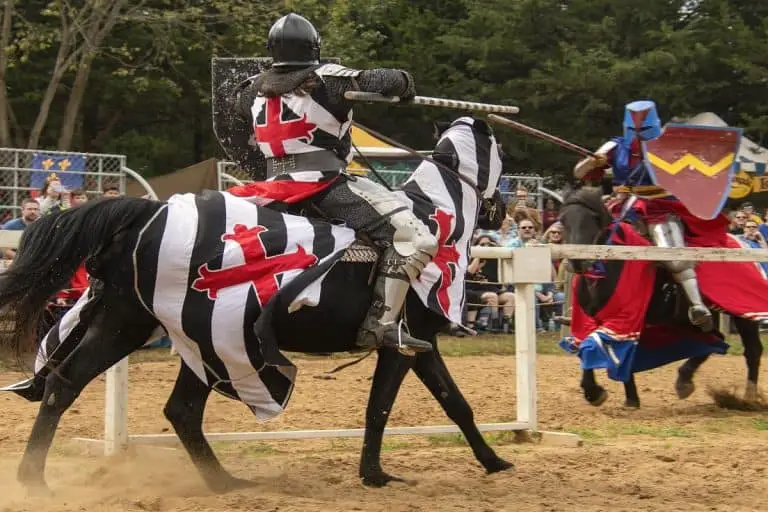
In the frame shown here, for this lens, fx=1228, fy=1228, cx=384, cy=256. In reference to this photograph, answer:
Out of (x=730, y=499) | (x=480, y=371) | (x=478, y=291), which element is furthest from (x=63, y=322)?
(x=478, y=291)

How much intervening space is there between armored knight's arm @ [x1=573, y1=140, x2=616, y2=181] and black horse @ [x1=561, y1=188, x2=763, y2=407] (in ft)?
0.86

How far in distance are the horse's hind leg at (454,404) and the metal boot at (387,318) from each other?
0.62 meters

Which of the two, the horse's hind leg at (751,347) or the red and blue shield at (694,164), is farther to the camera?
the horse's hind leg at (751,347)

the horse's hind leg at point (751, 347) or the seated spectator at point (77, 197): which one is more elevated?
the seated spectator at point (77, 197)

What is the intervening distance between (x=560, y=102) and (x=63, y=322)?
717 inches

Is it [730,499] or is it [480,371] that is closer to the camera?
[730,499]

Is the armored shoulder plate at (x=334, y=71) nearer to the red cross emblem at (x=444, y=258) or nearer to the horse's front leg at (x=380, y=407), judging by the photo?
the red cross emblem at (x=444, y=258)

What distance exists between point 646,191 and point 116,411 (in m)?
4.22

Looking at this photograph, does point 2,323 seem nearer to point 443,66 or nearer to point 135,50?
point 135,50

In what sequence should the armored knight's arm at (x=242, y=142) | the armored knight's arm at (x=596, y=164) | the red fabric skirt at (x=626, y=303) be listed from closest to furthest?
the armored knight's arm at (x=242, y=142) → the red fabric skirt at (x=626, y=303) → the armored knight's arm at (x=596, y=164)

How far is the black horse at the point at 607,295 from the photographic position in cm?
824

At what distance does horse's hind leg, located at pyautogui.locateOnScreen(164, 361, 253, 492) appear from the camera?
561 centimetres

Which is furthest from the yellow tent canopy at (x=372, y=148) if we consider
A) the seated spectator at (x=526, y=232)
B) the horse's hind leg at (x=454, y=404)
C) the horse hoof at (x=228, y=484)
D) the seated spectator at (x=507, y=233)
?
the horse hoof at (x=228, y=484)

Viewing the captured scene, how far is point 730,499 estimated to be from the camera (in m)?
5.28
